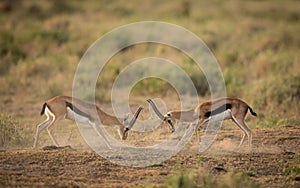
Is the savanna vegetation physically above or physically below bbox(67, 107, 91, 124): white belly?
above

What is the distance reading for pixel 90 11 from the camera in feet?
109

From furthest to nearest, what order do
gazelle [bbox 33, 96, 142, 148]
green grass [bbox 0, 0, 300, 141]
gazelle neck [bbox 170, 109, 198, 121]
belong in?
green grass [bbox 0, 0, 300, 141] → gazelle neck [bbox 170, 109, 198, 121] → gazelle [bbox 33, 96, 142, 148]

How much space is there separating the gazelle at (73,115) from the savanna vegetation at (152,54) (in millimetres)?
809

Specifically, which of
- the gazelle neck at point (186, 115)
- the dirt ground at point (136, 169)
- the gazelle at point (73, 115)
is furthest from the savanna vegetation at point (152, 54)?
the gazelle neck at point (186, 115)

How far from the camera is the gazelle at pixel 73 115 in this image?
11570mm

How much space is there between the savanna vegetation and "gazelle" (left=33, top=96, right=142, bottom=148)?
809 millimetres

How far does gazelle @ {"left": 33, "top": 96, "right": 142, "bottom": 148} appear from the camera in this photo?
38.0ft

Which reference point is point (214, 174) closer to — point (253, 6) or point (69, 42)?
point (69, 42)

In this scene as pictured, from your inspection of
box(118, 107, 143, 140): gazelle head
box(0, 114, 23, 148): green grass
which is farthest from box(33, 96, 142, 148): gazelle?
box(0, 114, 23, 148): green grass

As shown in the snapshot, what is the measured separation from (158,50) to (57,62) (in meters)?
4.02

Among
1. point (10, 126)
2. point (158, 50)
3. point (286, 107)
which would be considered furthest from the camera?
point (158, 50)

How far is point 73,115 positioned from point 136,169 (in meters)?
2.52

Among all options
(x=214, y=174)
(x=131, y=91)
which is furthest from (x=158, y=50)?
(x=214, y=174)

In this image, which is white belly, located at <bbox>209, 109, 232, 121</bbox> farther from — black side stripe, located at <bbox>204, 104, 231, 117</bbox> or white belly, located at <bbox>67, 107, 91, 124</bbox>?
white belly, located at <bbox>67, 107, 91, 124</bbox>
